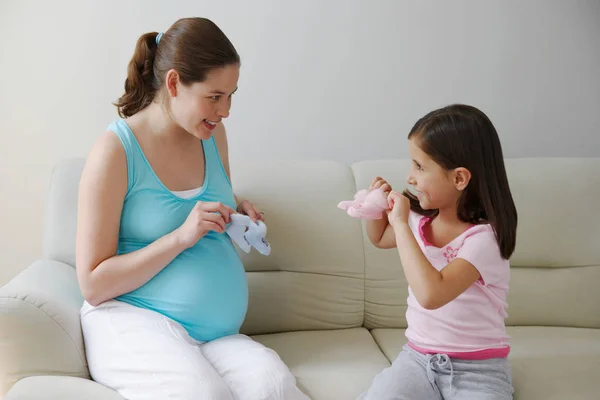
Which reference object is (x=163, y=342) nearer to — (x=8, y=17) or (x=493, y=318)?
(x=493, y=318)

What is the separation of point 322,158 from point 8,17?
4.04 feet

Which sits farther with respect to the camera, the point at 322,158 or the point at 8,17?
the point at 322,158

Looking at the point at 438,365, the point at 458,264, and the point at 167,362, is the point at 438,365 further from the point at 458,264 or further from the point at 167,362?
the point at 167,362

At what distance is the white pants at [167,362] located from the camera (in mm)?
1526

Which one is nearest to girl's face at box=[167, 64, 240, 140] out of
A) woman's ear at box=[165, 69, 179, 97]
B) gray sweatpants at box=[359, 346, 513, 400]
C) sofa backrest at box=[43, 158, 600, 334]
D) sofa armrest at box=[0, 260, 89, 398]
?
woman's ear at box=[165, 69, 179, 97]

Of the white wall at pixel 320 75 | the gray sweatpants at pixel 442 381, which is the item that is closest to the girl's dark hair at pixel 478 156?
the gray sweatpants at pixel 442 381

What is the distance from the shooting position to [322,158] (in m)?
2.57

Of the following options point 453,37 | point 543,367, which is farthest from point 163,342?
point 453,37

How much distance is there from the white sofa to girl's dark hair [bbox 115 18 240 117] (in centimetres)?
49

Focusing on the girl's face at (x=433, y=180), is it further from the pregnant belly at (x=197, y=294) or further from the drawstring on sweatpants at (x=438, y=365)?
the pregnant belly at (x=197, y=294)

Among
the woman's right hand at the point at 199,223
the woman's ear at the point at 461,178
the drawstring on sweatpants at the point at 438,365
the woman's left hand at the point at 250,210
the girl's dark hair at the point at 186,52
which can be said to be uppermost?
the girl's dark hair at the point at 186,52

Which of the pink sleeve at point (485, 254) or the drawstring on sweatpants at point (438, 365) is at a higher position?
the pink sleeve at point (485, 254)

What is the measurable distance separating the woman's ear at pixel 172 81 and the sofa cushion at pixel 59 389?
2.47ft

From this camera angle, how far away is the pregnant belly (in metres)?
1.72
